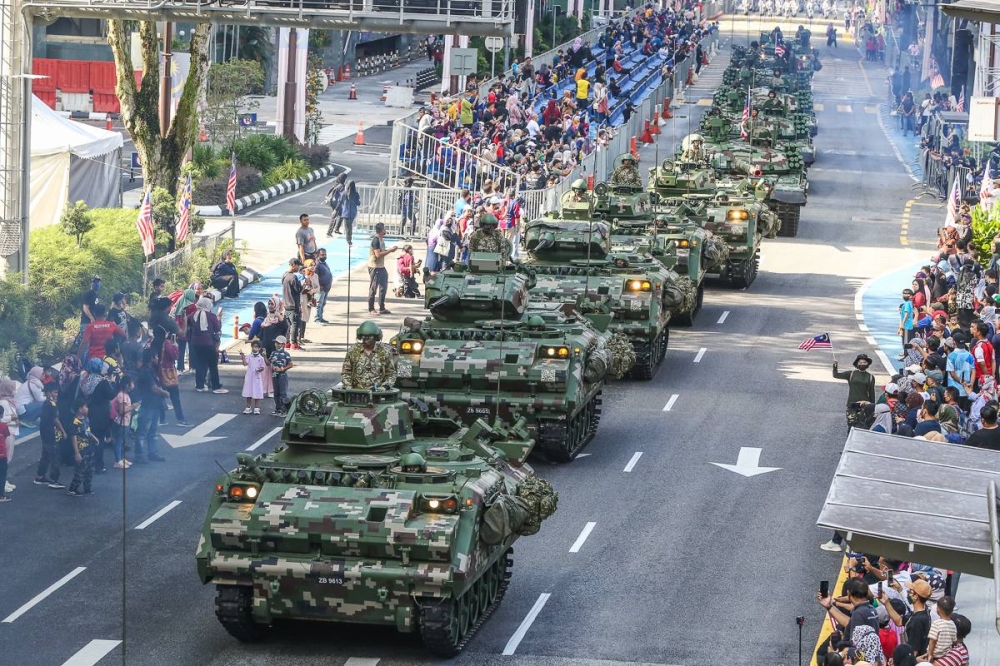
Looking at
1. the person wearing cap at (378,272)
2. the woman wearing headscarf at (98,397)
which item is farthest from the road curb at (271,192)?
A: the woman wearing headscarf at (98,397)

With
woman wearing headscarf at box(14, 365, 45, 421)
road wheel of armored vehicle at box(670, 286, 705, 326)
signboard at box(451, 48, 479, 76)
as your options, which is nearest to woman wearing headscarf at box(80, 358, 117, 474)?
woman wearing headscarf at box(14, 365, 45, 421)

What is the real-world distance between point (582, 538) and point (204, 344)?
9731 mm

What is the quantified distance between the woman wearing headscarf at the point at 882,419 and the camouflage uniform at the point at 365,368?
634cm

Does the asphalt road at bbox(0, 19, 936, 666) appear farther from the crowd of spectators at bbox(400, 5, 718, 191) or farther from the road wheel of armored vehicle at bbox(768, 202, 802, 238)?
the road wheel of armored vehicle at bbox(768, 202, 802, 238)

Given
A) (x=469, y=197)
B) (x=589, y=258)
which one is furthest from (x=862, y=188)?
(x=589, y=258)

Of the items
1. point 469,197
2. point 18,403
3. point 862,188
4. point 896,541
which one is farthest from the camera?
point 862,188

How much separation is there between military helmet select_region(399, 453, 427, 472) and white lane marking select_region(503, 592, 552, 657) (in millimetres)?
2056

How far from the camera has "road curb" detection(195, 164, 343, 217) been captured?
50469mm

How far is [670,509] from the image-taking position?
25.7m

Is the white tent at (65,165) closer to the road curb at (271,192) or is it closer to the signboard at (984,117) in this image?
the road curb at (271,192)

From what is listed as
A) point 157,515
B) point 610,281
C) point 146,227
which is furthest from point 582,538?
point 146,227

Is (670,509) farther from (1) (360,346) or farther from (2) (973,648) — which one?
(2) (973,648)

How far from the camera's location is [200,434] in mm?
29156

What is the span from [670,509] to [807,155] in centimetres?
4198
